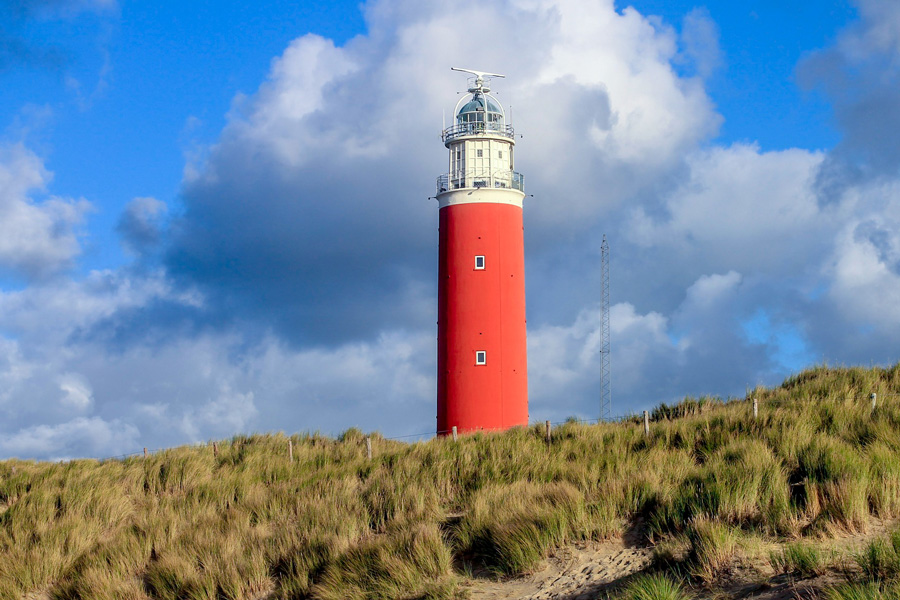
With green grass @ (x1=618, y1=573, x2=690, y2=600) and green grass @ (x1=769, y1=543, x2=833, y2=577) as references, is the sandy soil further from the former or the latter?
green grass @ (x1=618, y1=573, x2=690, y2=600)

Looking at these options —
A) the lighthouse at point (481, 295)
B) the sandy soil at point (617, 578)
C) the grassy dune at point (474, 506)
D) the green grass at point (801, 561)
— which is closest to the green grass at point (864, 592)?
the grassy dune at point (474, 506)

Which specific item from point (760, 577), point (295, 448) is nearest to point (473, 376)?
point (295, 448)

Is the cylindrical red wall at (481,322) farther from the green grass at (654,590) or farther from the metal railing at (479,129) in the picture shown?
the green grass at (654,590)

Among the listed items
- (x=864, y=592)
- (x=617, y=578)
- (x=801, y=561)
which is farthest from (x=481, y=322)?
(x=864, y=592)

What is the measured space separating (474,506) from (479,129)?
57.4 ft

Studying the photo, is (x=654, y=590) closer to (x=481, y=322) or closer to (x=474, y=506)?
(x=474, y=506)

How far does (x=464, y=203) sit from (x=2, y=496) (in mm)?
14650

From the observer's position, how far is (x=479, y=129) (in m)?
28.9

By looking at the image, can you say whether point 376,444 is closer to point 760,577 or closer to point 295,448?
point 295,448

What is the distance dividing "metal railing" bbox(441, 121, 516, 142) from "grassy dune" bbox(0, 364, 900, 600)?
11208 mm

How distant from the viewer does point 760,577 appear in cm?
977

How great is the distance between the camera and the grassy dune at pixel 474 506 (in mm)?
11297

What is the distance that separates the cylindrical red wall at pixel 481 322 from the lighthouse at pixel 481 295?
29 millimetres

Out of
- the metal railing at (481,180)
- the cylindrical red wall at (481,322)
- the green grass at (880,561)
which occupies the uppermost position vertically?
the metal railing at (481,180)
